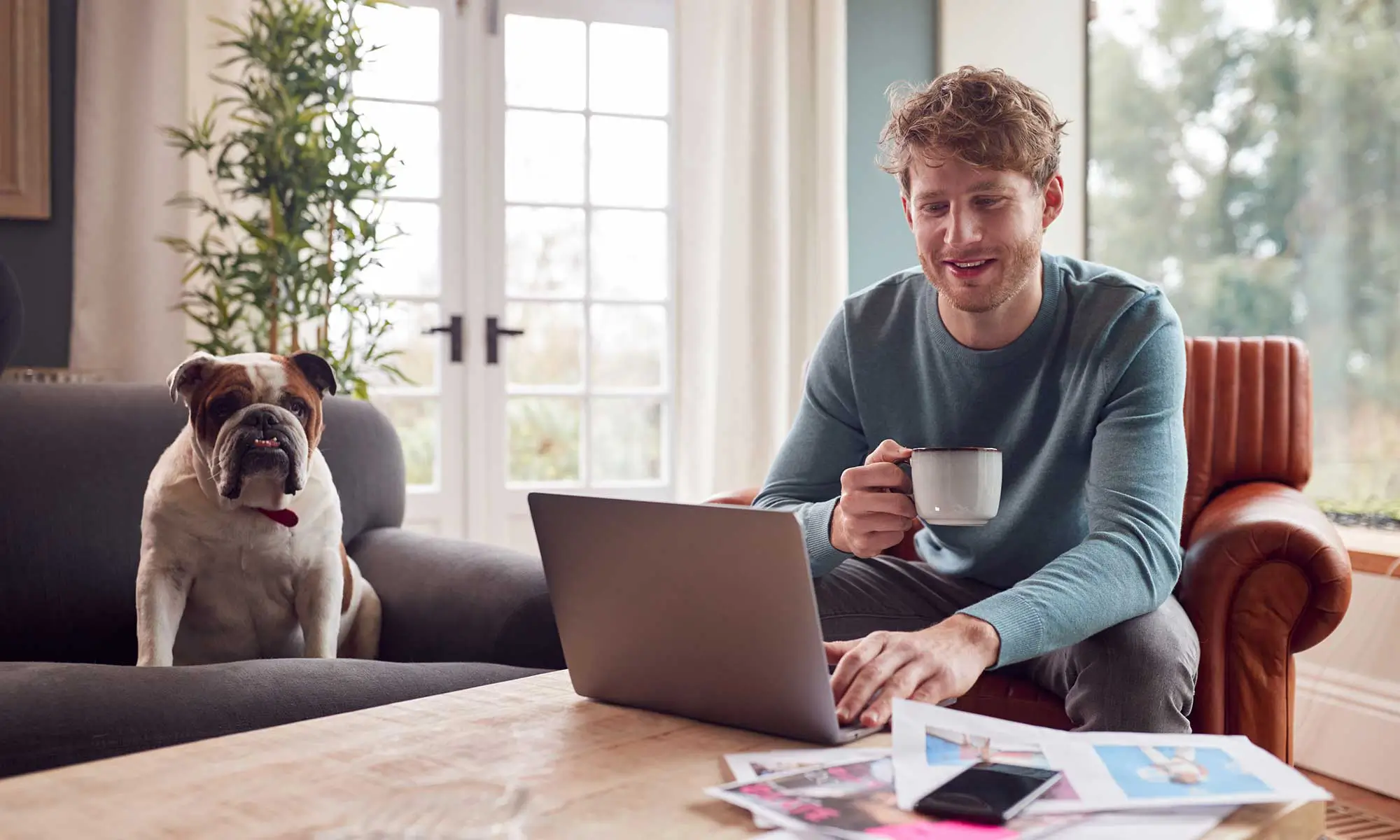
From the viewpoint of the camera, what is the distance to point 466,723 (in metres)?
1.10

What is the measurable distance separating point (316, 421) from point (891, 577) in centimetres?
91

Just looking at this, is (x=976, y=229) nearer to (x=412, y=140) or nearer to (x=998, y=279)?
(x=998, y=279)

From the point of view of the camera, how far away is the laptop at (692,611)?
3.20ft

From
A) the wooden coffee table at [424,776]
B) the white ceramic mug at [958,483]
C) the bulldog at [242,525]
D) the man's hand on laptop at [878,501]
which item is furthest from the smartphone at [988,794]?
the bulldog at [242,525]

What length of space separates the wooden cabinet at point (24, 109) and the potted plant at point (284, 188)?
0.41 m

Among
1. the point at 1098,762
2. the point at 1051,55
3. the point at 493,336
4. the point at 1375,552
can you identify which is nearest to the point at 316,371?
the point at 1098,762

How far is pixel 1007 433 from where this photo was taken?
173 centimetres

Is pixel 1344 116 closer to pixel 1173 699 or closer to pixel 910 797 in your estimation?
pixel 1173 699

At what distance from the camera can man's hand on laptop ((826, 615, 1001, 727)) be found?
1054mm

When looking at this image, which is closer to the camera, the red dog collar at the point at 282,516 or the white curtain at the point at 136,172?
the red dog collar at the point at 282,516

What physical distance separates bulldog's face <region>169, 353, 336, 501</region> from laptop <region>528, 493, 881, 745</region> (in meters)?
0.55

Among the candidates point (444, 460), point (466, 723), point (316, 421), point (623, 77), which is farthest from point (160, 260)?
point (466, 723)

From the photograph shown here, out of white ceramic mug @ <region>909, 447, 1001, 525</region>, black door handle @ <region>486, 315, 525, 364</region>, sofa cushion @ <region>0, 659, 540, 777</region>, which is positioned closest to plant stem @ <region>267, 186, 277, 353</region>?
black door handle @ <region>486, 315, 525, 364</region>

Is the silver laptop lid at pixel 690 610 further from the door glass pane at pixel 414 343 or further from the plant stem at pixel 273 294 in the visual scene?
the door glass pane at pixel 414 343
